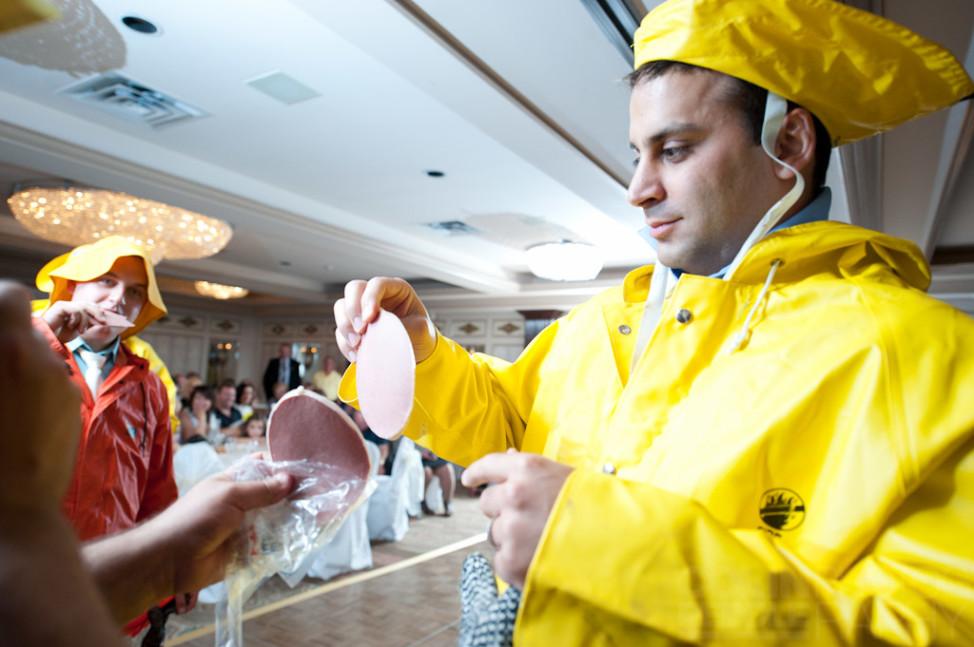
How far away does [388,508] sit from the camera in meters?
5.16

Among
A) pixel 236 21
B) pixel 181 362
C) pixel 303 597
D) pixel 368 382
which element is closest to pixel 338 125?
pixel 236 21

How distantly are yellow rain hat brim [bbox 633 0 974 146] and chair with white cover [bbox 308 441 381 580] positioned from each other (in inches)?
140

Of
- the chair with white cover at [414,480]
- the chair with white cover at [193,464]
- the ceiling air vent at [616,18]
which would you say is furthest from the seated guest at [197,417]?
the ceiling air vent at [616,18]

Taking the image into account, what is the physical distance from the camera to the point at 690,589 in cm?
51

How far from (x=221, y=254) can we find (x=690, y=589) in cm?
832

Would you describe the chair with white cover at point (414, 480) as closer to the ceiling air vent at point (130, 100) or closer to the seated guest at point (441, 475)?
the seated guest at point (441, 475)

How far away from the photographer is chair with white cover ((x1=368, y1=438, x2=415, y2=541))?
5113 mm

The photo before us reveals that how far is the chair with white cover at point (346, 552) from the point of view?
4.09 metres

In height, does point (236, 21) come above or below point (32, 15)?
above

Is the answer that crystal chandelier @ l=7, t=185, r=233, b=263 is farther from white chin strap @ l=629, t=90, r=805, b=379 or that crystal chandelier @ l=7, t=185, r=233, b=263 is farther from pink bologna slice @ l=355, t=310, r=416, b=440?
white chin strap @ l=629, t=90, r=805, b=379

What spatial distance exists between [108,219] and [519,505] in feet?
16.4

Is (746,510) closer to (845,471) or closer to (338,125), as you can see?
(845,471)

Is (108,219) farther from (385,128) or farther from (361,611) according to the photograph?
(361,611)

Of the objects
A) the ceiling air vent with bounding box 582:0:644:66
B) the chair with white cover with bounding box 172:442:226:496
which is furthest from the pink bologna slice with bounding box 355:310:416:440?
the chair with white cover with bounding box 172:442:226:496
